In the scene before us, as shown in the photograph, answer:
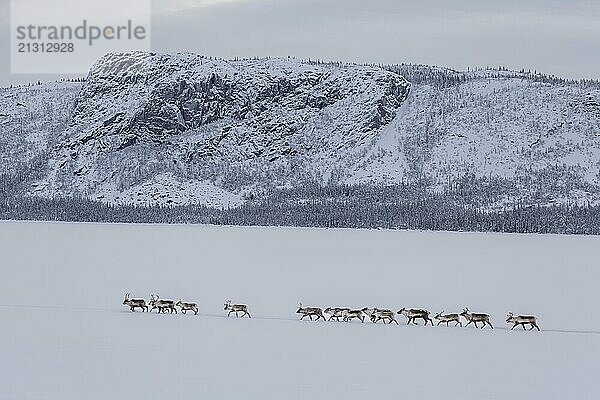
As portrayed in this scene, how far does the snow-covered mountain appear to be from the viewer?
93688 mm

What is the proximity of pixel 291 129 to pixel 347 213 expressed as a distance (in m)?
31.7

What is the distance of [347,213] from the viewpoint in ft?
265

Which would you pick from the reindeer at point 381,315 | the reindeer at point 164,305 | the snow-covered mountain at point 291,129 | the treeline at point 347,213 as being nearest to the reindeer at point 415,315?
the reindeer at point 381,315

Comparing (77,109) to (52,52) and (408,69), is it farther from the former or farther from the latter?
(408,69)

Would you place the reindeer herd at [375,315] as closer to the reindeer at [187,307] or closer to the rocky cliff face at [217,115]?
the reindeer at [187,307]

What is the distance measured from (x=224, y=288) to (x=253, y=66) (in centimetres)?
9150

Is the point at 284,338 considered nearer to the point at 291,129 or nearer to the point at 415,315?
the point at 415,315

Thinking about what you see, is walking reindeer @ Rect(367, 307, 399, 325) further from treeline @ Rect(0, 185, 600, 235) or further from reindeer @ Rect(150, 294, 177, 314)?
treeline @ Rect(0, 185, 600, 235)

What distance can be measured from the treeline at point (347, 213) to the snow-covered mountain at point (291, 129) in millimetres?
2720

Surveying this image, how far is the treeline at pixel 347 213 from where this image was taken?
7650cm

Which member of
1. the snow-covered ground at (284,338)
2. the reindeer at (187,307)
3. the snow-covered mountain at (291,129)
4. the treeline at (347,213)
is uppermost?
the snow-covered mountain at (291,129)

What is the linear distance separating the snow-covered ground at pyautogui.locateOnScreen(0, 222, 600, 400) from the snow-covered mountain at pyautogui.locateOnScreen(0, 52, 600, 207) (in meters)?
64.1

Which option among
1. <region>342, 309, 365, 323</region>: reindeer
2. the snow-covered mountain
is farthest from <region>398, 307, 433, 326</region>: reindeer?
the snow-covered mountain

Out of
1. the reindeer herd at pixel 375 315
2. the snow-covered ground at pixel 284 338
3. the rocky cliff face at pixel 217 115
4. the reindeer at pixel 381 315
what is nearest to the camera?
the snow-covered ground at pixel 284 338
